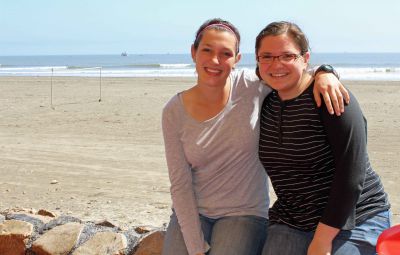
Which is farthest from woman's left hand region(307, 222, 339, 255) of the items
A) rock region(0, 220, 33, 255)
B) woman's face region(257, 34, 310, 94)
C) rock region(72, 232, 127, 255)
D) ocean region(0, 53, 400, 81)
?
rock region(0, 220, 33, 255)

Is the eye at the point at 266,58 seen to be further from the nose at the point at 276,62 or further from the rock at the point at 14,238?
the rock at the point at 14,238

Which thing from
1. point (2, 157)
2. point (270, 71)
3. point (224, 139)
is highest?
point (270, 71)

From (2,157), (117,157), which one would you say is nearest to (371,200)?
(117,157)

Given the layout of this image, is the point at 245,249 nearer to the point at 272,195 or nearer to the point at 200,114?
the point at 200,114

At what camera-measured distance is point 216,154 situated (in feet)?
9.98

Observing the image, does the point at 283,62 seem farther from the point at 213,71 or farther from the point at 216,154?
the point at 216,154

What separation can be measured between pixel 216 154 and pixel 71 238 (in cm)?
111

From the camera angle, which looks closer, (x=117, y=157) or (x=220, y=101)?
(x=220, y=101)

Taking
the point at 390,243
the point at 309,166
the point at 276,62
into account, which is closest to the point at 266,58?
the point at 276,62

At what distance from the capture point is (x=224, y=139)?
9.91 ft

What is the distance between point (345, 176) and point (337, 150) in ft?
0.36

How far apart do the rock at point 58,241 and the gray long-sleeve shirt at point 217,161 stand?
81cm

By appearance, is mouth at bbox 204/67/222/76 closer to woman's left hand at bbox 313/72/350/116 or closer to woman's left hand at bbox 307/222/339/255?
woman's left hand at bbox 313/72/350/116

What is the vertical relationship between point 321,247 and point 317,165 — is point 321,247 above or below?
below
